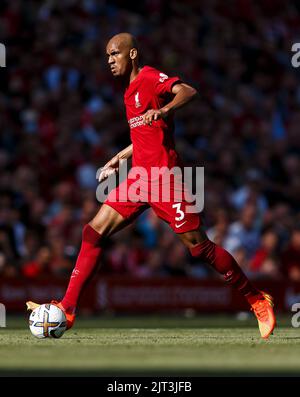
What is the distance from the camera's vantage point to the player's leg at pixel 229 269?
383 inches

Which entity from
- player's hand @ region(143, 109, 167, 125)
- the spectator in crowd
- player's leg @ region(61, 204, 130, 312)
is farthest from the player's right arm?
the spectator in crowd

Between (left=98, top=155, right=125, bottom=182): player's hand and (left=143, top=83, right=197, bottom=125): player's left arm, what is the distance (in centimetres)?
119

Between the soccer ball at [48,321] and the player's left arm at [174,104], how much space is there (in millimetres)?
1879

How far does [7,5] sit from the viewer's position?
19.3 meters

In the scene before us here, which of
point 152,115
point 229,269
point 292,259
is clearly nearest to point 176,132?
point 292,259

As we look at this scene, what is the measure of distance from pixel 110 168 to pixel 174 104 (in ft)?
4.63

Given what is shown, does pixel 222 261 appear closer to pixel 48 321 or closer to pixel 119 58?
pixel 48 321

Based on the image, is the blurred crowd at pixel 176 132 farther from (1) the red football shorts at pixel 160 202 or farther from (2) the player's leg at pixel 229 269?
(2) the player's leg at pixel 229 269

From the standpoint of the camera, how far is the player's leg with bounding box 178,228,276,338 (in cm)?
973

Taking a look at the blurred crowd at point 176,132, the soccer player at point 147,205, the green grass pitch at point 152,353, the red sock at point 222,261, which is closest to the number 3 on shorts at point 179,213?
the soccer player at point 147,205

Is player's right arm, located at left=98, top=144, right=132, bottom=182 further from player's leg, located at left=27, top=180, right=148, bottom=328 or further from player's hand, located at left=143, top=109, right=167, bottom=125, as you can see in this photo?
player's hand, located at left=143, top=109, right=167, bottom=125

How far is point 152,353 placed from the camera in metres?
8.50
